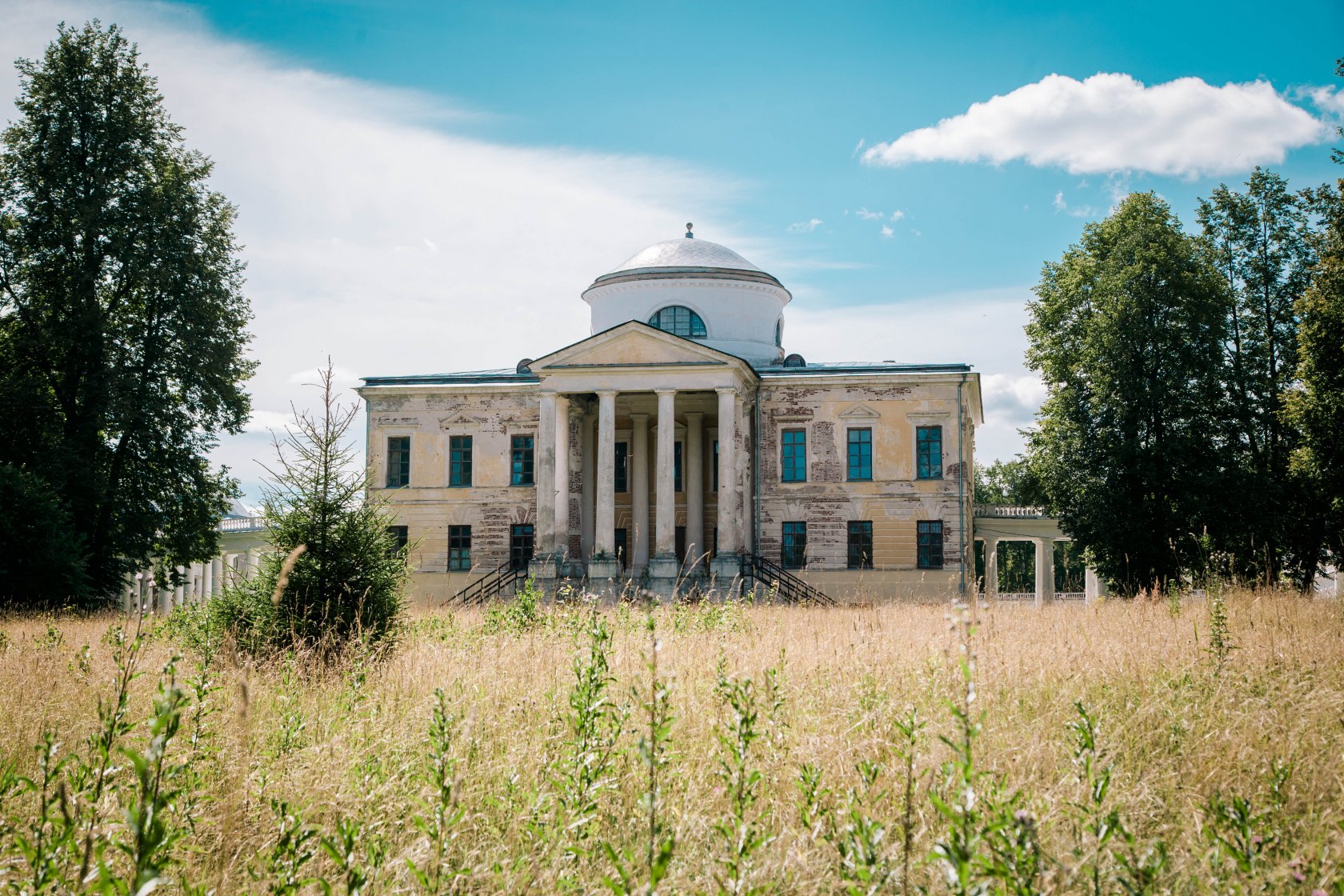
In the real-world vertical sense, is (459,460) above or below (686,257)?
Answer: below

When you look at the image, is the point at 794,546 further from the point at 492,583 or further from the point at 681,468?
the point at 492,583

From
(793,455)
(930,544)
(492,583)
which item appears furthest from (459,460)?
(930,544)

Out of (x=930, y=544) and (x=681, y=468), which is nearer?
(x=930, y=544)

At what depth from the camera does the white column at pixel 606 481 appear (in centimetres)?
2806

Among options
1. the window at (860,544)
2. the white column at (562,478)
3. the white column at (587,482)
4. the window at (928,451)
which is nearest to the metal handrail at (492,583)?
the white column at (562,478)

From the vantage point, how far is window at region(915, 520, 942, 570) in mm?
29578

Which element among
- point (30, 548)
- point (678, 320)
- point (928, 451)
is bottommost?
point (30, 548)

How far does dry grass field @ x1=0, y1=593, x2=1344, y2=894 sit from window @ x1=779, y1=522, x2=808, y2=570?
2014 centimetres

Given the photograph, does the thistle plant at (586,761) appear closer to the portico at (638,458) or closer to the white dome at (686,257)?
the portico at (638,458)

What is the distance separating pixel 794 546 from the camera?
99.8 ft

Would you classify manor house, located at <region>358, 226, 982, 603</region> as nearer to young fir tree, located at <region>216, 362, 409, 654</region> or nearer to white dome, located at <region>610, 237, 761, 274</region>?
white dome, located at <region>610, 237, 761, 274</region>

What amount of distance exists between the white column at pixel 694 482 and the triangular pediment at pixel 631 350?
3.36 m

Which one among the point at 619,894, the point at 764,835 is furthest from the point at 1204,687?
the point at 619,894

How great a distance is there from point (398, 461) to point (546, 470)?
6.22m
